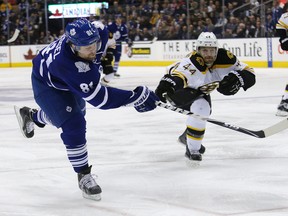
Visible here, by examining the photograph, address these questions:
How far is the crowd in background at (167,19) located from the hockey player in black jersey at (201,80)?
Result: 9.51 meters

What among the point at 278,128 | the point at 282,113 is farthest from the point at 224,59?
the point at 282,113

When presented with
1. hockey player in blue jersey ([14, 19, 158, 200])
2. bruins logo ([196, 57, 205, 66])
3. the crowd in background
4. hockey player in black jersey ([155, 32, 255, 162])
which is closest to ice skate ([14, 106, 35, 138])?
hockey player in blue jersey ([14, 19, 158, 200])

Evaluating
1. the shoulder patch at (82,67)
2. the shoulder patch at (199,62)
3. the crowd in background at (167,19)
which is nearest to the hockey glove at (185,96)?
the shoulder patch at (199,62)

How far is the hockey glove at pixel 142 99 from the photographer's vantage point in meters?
3.32

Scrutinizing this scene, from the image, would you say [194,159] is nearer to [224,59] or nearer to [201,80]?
[201,80]

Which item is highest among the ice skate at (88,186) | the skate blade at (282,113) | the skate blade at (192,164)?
the ice skate at (88,186)

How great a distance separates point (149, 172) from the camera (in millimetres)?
3971

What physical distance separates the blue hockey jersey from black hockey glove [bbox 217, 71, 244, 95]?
2.66ft

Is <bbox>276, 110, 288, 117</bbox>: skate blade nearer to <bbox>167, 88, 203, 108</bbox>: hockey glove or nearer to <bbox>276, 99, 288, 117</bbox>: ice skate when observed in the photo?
<bbox>276, 99, 288, 117</bbox>: ice skate

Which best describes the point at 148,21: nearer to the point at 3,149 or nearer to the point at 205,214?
the point at 3,149

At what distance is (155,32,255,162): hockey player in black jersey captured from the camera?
3.91m

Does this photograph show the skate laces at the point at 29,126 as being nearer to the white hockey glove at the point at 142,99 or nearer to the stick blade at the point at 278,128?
the white hockey glove at the point at 142,99

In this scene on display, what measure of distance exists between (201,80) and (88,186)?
3.70 ft

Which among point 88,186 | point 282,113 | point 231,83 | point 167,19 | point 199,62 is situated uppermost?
point 167,19
